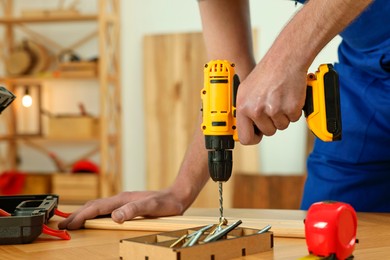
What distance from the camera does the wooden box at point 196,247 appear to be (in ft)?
3.32

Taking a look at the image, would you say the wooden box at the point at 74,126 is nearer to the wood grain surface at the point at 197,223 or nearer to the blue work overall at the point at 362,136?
the blue work overall at the point at 362,136

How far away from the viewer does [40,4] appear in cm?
523

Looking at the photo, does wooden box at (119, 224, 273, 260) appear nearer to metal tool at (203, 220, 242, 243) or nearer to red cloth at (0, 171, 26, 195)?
metal tool at (203, 220, 242, 243)

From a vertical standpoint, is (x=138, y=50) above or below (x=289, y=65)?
above

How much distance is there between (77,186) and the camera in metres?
4.81

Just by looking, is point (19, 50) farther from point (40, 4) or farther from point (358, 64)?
point (358, 64)

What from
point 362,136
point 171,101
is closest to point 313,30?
point 362,136

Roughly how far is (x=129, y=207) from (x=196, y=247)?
1.58 feet

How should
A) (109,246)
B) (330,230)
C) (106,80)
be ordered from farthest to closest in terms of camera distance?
(106,80)
(109,246)
(330,230)

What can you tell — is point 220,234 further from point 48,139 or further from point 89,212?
point 48,139

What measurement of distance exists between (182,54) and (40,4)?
130cm

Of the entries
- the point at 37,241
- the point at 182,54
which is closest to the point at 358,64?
the point at 37,241

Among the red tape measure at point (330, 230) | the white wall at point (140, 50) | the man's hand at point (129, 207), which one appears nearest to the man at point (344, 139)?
the man's hand at point (129, 207)

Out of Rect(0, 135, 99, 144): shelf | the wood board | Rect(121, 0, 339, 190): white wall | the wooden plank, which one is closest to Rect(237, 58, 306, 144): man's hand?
the wood board
